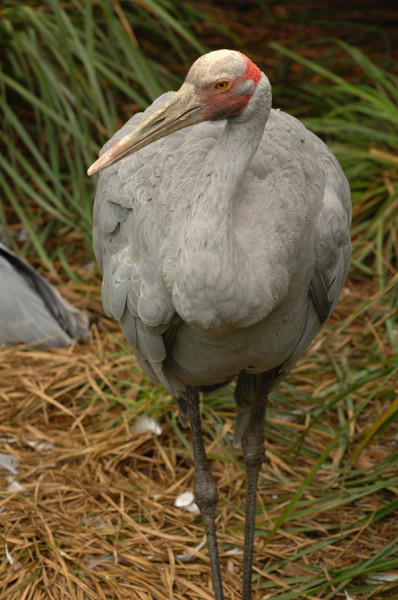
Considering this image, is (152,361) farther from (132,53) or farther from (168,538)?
(132,53)

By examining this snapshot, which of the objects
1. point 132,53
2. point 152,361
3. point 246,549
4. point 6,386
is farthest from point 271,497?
point 132,53

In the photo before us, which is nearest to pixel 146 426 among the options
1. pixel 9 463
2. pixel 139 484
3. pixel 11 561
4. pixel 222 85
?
pixel 139 484

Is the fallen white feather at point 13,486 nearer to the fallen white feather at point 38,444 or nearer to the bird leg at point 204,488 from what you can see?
the fallen white feather at point 38,444

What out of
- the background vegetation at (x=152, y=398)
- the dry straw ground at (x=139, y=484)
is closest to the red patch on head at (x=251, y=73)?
the background vegetation at (x=152, y=398)

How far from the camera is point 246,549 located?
10.9 ft

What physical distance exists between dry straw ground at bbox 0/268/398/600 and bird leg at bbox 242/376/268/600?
0.74 feet

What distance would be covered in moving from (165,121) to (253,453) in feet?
5.20

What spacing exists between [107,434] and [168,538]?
676mm

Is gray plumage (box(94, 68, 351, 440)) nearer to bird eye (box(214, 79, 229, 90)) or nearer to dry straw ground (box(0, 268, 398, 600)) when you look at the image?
bird eye (box(214, 79, 229, 90))

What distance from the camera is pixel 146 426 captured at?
161 inches

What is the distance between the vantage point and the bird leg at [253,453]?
3.33m

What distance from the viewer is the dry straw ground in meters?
3.39

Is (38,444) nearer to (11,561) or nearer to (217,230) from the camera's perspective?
(11,561)

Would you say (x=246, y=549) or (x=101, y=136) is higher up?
(x=101, y=136)
